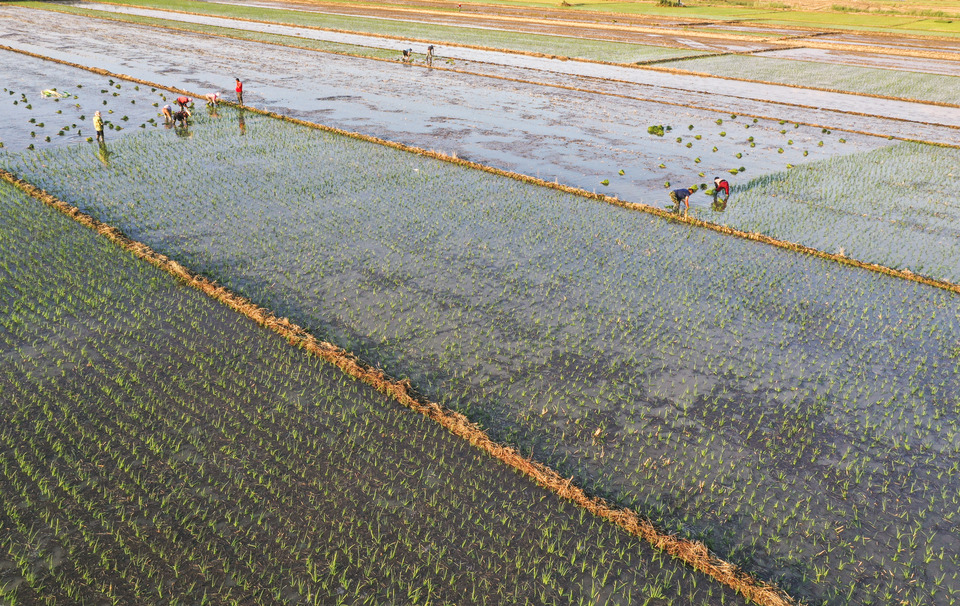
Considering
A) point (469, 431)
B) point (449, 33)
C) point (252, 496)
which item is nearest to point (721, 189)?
point (469, 431)

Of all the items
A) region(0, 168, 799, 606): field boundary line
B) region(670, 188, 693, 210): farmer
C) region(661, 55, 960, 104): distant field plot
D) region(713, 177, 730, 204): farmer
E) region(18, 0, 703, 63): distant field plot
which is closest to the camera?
region(0, 168, 799, 606): field boundary line

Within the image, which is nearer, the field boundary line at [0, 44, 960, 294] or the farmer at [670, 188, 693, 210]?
the field boundary line at [0, 44, 960, 294]

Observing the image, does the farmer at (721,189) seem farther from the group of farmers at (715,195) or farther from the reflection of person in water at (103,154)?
the reflection of person in water at (103,154)

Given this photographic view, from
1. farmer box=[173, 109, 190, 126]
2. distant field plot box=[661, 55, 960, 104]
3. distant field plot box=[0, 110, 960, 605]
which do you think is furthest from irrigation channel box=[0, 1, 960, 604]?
Answer: distant field plot box=[661, 55, 960, 104]

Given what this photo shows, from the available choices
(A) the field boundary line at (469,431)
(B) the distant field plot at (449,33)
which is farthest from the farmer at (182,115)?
(B) the distant field plot at (449,33)

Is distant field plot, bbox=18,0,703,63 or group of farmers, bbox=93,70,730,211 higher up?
distant field plot, bbox=18,0,703,63

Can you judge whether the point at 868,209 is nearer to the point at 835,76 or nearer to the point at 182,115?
the point at 182,115

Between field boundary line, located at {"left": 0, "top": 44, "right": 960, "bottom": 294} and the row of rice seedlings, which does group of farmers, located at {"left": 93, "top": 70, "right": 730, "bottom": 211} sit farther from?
the row of rice seedlings
